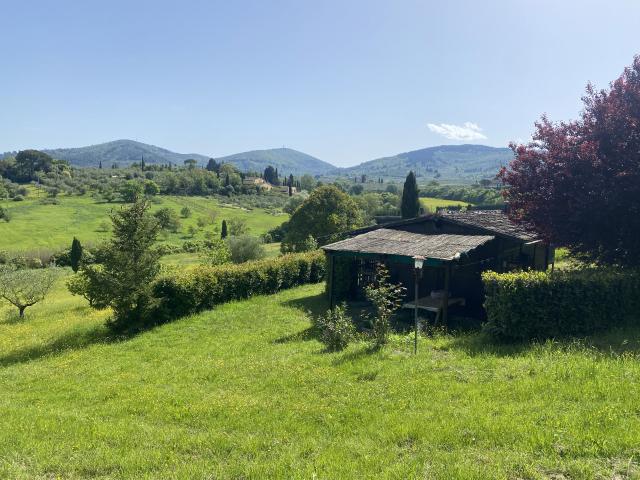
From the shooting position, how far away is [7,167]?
138m

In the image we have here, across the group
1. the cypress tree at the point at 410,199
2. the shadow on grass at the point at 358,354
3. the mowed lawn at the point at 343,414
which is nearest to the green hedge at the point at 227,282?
the mowed lawn at the point at 343,414

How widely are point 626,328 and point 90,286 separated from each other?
57.5ft

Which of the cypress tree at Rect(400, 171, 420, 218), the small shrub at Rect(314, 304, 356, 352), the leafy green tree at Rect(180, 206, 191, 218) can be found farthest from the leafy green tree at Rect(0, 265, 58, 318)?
the leafy green tree at Rect(180, 206, 191, 218)

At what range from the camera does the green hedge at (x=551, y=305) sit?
9.76m

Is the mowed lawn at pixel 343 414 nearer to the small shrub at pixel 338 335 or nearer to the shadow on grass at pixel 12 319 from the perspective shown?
the small shrub at pixel 338 335

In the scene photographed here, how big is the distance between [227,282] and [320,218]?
70.2 feet

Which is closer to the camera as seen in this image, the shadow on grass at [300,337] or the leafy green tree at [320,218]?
the shadow on grass at [300,337]

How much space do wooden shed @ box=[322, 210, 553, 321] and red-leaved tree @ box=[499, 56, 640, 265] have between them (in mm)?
3260

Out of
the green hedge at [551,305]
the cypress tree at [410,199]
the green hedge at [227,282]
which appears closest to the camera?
the green hedge at [551,305]

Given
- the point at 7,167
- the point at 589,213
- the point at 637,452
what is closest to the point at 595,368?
the point at 637,452

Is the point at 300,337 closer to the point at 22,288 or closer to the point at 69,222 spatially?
the point at 22,288

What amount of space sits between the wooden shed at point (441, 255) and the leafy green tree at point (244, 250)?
18220 millimetres

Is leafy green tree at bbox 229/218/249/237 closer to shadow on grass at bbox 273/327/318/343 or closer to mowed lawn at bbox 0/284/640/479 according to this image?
shadow on grass at bbox 273/327/318/343

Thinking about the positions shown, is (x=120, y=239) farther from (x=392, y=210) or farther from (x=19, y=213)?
(x=19, y=213)
